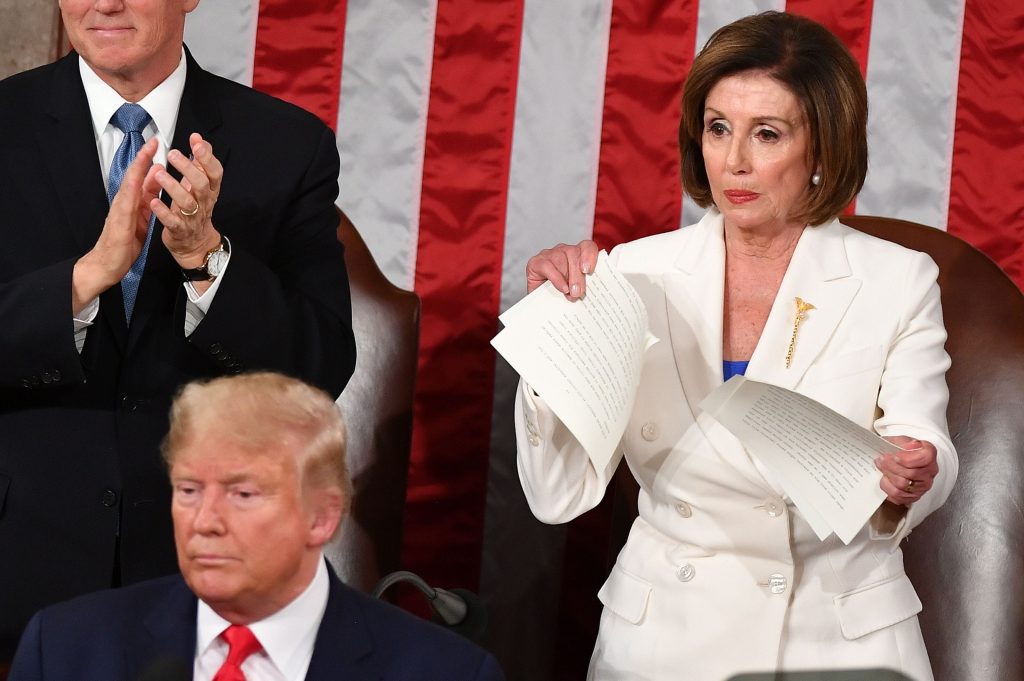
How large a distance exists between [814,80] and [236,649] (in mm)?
1384

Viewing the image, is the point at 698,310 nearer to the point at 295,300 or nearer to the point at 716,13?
the point at 295,300

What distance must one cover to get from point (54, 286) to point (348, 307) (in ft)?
1.67

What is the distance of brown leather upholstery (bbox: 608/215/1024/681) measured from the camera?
2.98m

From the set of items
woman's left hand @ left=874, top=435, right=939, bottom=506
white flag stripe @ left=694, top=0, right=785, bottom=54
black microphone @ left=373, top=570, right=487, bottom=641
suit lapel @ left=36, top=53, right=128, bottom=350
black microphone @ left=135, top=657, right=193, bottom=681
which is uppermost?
white flag stripe @ left=694, top=0, right=785, bottom=54

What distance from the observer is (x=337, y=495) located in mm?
1817

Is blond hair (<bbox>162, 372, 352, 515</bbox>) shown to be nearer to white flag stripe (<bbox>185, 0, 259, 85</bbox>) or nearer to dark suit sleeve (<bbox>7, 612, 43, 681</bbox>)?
dark suit sleeve (<bbox>7, 612, 43, 681</bbox>)

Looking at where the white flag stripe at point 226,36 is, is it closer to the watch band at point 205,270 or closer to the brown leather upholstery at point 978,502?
the watch band at point 205,270

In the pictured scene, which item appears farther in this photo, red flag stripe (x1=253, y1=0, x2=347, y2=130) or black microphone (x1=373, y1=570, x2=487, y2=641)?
red flag stripe (x1=253, y1=0, x2=347, y2=130)

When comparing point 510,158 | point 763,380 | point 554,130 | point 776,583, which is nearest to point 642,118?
point 554,130

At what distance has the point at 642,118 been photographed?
3.42m

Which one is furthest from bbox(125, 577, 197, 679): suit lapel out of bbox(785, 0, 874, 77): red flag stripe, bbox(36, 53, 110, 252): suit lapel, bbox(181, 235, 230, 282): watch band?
bbox(785, 0, 874, 77): red flag stripe

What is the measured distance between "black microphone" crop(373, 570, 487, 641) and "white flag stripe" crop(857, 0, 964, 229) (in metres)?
1.64

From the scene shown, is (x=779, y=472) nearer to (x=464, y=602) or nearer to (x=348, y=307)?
(x=464, y=602)

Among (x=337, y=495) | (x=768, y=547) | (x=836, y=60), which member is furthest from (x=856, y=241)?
(x=337, y=495)
